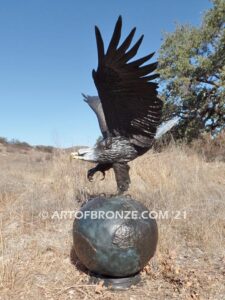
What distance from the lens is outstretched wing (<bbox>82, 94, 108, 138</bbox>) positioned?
4.93m

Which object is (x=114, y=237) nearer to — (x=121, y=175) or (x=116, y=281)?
(x=116, y=281)

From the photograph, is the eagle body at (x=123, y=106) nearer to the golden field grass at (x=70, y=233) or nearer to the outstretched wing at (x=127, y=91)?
the outstretched wing at (x=127, y=91)

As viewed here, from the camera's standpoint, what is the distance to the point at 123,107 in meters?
4.41

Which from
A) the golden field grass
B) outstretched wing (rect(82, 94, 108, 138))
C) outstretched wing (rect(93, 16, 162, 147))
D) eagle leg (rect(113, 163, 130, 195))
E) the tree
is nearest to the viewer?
outstretched wing (rect(93, 16, 162, 147))

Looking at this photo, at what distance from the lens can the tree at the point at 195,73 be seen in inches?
474

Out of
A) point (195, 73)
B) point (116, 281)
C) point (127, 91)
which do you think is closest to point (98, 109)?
point (127, 91)

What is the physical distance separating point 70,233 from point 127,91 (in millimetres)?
2456

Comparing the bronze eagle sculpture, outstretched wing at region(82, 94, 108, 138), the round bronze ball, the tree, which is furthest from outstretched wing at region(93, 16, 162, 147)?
the tree

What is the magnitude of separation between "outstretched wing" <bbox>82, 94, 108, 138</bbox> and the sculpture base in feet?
5.42

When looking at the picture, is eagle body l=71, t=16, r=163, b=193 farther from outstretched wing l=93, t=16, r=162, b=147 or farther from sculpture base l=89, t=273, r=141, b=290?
sculpture base l=89, t=273, r=141, b=290

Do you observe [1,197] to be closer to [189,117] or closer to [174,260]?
[174,260]

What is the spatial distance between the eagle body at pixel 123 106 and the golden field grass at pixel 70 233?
1166 millimetres

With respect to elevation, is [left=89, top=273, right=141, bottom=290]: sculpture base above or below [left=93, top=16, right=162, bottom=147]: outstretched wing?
below

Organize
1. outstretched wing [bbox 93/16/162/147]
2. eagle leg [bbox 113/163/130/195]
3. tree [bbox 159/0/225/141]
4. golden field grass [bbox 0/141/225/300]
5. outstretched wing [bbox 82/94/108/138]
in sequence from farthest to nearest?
1. tree [bbox 159/0/225/141]
2. outstretched wing [bbox 82/94/108/138]
3. eagle leg [bbox 113/163/130/195]
4. golden field grass [bbox 0/141/225/300]
5. outstretched wing [bbox 93/16/162/147]
